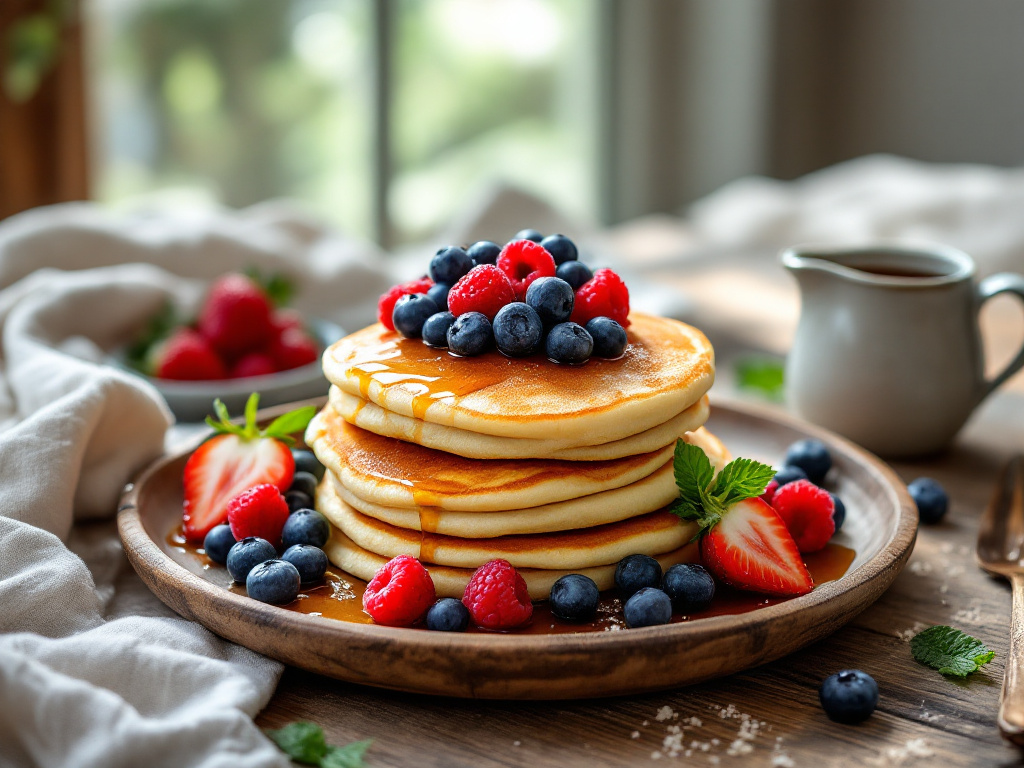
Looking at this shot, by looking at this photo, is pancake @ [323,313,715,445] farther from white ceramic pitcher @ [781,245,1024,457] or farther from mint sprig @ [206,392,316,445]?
white ceramic pitcher @ [781,245,1024,457]

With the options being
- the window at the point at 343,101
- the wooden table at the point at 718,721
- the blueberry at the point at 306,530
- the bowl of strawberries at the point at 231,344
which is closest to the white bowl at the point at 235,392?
the bowl of strawberries at the point at 231,344

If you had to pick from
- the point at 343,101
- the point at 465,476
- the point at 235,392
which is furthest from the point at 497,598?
the point at 343,101

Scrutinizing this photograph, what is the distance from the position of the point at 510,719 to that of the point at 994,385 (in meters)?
1.17

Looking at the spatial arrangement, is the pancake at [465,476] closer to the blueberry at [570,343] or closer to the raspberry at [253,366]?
the blueberry at [570,343]

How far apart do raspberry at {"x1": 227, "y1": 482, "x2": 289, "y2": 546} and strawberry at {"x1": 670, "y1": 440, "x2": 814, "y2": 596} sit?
1.66 ft

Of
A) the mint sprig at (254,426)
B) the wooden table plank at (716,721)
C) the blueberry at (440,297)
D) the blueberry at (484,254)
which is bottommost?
the wooden table plank at (716,721)

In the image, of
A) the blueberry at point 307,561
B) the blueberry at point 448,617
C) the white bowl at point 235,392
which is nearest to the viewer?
the blueberry at point 448,617

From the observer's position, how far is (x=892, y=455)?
1.76 m

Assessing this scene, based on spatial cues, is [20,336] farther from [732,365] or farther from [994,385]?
[994,385]

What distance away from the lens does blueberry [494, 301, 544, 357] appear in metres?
1.24

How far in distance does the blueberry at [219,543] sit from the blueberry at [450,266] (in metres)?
0.44

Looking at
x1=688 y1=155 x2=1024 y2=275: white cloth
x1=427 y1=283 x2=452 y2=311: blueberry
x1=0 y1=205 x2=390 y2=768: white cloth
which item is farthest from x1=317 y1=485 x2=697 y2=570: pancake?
x1=688 y1=155 x2=1024 y2=275: white cloth

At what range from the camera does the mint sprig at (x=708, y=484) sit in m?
1.20

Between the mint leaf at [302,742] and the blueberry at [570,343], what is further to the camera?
the blueberry at [570,343]
